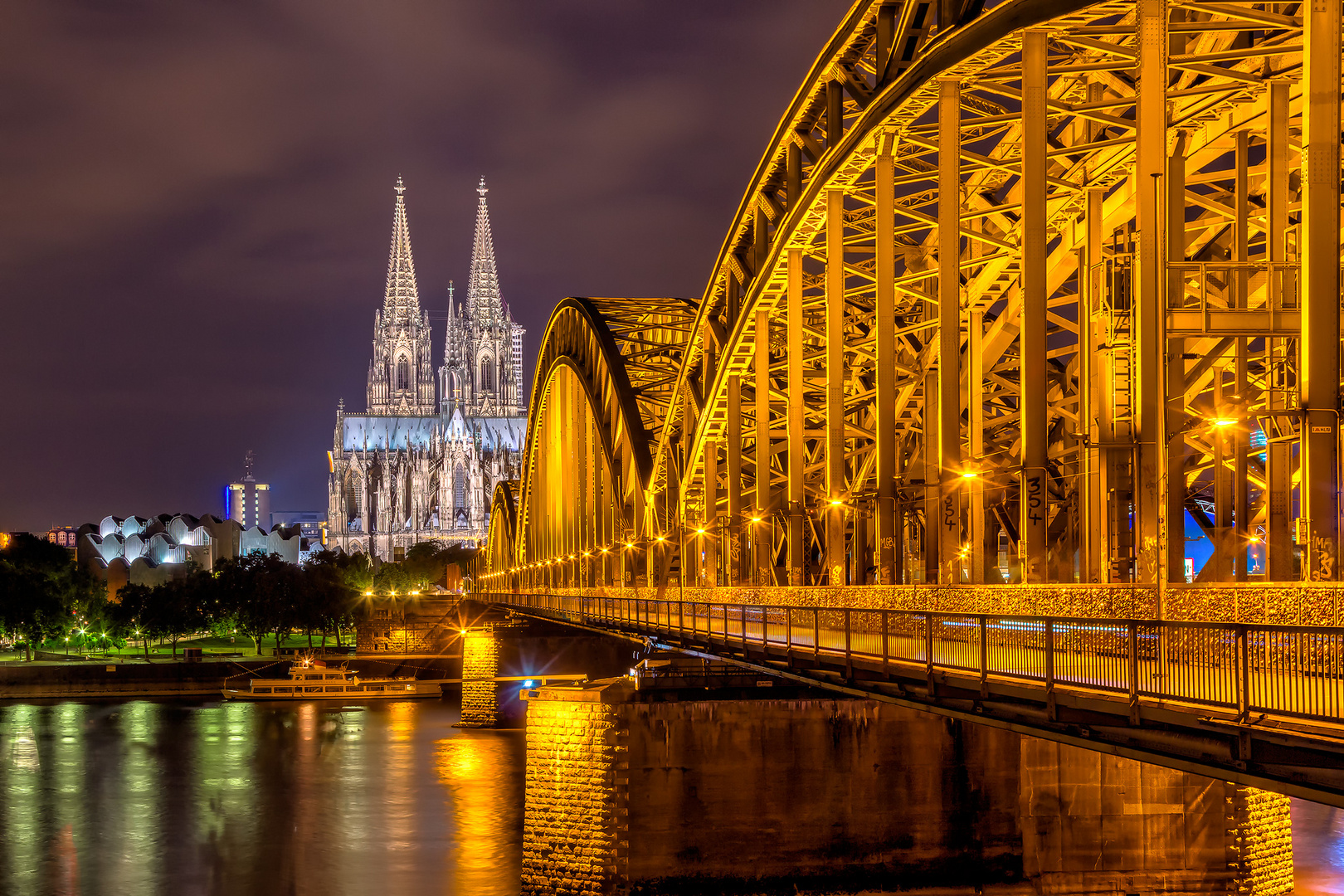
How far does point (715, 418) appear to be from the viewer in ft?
157

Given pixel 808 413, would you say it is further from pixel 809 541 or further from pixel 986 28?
pixel 986 28

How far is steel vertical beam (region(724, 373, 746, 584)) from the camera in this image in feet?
139

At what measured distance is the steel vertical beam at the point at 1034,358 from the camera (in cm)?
2317

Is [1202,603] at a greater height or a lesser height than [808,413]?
lesser

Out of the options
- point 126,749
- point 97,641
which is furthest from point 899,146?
point 97,641

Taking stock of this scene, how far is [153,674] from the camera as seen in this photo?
113 metres

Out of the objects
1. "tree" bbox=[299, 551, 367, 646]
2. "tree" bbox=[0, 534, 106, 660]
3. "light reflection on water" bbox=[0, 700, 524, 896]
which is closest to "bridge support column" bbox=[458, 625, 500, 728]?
"light reflection on water" bbox=[0, 700, 524, 896]

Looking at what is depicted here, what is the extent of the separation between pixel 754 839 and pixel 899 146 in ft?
49.7

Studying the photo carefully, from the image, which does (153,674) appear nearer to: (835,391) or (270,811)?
(270,811)

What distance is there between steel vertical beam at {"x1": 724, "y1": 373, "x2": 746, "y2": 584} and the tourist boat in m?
70.8

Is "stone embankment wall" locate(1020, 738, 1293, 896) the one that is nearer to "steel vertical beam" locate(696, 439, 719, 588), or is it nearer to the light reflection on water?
"steel vertical beam" locate(696, 439, 719, 588)

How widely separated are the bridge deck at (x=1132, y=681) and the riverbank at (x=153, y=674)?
95609 mm

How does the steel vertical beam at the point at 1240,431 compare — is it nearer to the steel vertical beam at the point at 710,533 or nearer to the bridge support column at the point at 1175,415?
the bridge support column at the point at 1175,415

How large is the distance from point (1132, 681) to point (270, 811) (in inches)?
1896
